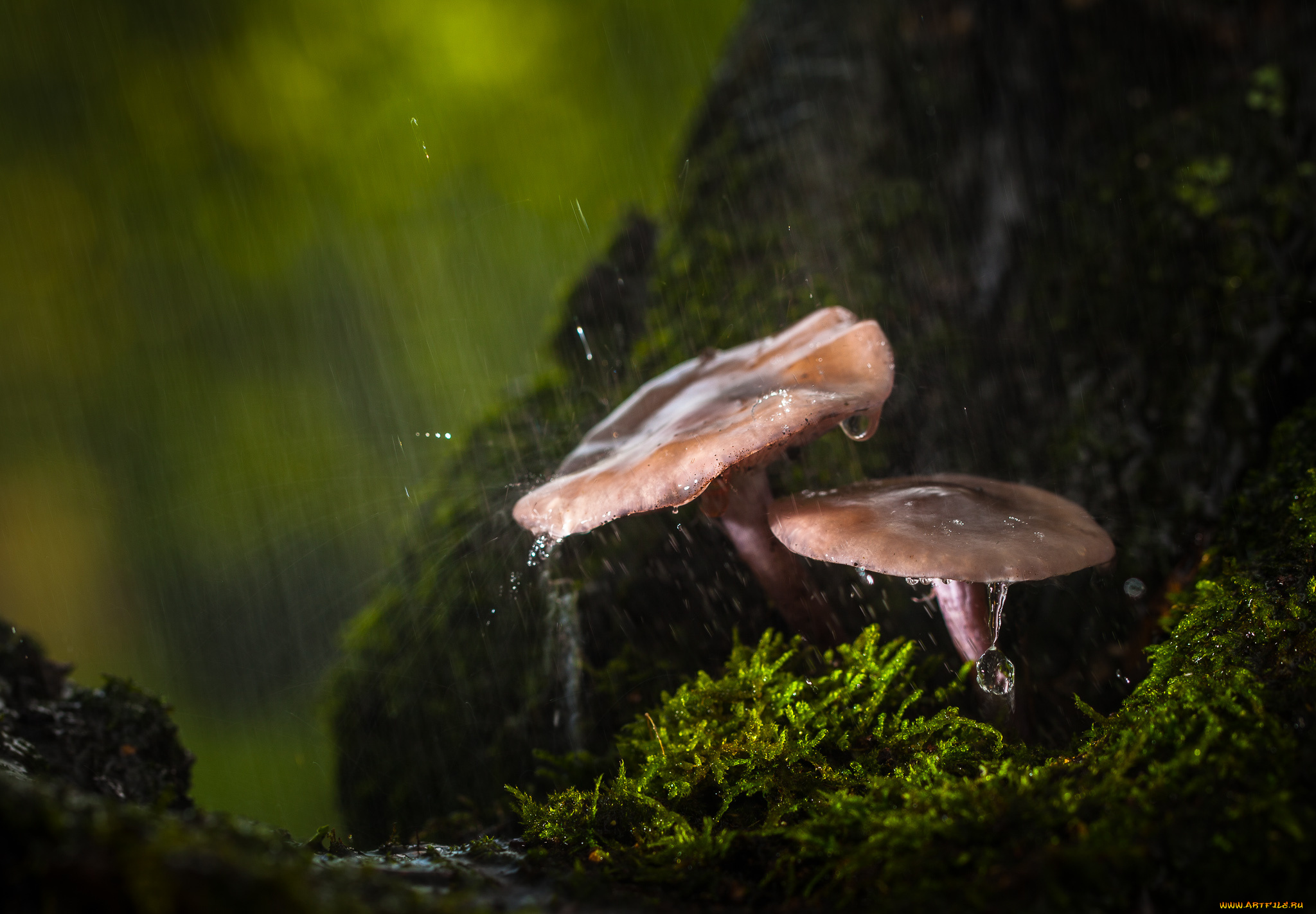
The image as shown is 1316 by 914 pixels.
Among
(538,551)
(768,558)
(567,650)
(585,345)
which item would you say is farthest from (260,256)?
(768,558)

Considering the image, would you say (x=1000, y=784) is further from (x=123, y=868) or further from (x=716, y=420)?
(x=123, y=868)

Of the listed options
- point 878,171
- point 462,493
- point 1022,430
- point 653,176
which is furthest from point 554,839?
point 653,176

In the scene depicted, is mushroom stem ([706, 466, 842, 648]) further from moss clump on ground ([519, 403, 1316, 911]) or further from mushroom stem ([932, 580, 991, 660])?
mushroom stem ([932, 580, 991, 660])

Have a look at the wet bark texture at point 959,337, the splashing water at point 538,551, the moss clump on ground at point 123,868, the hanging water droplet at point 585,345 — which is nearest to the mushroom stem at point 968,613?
the wet bark texture at point 959,337

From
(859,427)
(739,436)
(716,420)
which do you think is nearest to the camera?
(739,436)

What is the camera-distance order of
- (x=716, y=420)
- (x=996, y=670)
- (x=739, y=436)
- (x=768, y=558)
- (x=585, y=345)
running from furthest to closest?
1. (x=585, y=345)
2. (x=768, y=558)
3. (x=996, y=670)
4. (x=716, y=420)
5. (x=739, y=436)

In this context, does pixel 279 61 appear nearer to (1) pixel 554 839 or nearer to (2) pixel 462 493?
(2) pixel 462 493
